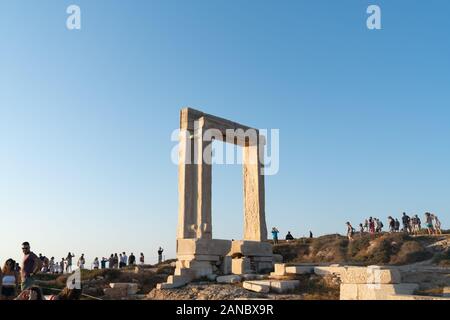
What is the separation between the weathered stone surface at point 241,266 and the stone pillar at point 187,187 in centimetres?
220

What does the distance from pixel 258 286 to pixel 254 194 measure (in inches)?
350

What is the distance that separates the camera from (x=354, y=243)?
28922 millimetres

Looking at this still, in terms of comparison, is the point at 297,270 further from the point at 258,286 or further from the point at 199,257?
the point at 199,257

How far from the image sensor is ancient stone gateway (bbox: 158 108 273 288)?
763 inches

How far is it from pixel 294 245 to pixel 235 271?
11543 mm

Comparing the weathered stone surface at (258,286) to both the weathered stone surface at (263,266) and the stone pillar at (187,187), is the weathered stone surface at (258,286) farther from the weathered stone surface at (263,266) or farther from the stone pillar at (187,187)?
the stone pillar at (187,187)

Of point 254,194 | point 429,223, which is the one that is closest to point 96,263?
point 254,194

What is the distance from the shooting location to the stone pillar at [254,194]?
23.3m

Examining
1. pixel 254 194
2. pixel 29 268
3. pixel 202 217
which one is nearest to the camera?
pixel 29 268

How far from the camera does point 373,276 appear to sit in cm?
1366

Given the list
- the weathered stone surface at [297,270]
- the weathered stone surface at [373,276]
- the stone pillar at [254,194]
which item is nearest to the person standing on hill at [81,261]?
the stone pillar at [254,194]
